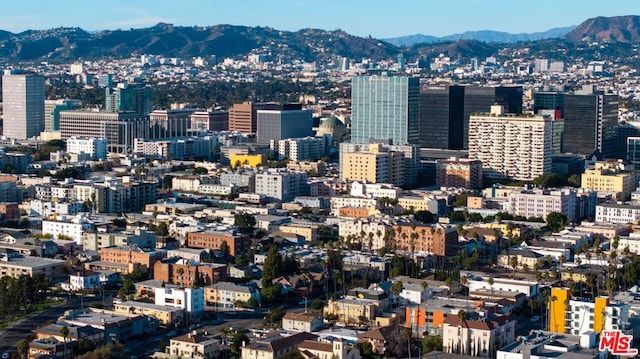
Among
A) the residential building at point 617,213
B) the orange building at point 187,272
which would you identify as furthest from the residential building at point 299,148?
the orange building at point 187,272

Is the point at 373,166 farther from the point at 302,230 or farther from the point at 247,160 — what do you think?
the point at 302,230

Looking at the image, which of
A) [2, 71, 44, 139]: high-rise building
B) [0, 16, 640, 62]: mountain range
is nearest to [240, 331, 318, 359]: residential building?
[2, 71, 44, 139]: high-rise building

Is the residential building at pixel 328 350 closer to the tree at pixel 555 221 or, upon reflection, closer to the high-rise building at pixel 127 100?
the tree at pixel 555 221

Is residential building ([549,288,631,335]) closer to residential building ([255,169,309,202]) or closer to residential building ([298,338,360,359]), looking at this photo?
residential building ([298,338,360,359])

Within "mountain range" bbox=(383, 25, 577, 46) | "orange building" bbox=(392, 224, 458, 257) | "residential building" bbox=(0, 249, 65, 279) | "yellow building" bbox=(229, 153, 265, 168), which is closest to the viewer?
"residential building" bbox=(0, 249, 65, 279)

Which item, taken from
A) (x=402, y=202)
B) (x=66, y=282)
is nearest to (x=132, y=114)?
(x=402, y=202)

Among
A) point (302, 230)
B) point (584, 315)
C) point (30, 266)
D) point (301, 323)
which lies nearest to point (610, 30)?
point (302, 230)
